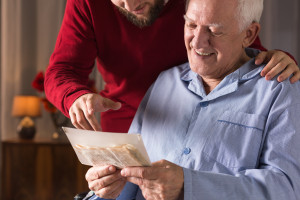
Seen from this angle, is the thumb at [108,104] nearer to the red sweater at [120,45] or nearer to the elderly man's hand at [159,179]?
the elderly man's hand at [159,179]

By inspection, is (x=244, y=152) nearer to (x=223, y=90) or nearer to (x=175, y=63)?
(x=223, y=90)

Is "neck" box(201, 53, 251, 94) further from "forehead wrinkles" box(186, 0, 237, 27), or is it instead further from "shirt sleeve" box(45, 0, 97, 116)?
"shirt sleeve" box(45, 0, 97, 116)

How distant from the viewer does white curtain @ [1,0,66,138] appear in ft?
13.8

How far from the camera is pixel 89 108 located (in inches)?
57.5

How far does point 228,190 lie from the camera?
4.29ft

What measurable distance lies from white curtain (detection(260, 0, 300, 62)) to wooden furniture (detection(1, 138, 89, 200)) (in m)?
2.03

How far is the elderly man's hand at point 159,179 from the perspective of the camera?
123cm

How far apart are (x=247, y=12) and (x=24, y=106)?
279 centimetres

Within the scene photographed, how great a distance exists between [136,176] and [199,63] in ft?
1.70

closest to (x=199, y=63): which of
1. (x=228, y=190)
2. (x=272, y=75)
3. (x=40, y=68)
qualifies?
(x=272, y=75)

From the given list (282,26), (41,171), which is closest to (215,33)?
(41,171)

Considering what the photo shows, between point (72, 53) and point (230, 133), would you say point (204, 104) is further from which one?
point (72, 53)

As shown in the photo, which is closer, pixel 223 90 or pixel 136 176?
pixel 136 176

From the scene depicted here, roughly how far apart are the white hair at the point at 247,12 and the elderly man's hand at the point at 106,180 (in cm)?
65
